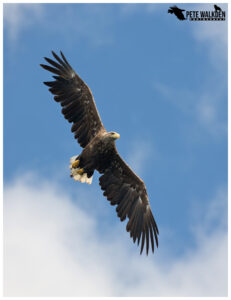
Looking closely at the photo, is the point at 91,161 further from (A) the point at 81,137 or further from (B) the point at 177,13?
(B) the point at 177,13

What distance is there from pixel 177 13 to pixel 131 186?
5.14 metres

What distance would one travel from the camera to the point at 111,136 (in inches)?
667

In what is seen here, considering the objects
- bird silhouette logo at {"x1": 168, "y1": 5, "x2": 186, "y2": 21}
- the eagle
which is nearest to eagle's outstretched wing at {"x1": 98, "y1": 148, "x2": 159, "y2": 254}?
the eagle

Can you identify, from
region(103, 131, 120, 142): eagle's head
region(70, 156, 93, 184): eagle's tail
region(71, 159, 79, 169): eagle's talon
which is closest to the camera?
region(103, 131, 120, 142): eagle's head

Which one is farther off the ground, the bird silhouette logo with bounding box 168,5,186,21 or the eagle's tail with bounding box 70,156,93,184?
the bird silhouette logo with bounding box 168,5,186,21

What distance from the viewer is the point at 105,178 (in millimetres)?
18016

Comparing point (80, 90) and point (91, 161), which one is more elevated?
point (80, 90)

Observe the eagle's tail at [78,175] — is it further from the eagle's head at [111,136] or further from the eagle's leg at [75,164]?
the eagle's head at [111,136]

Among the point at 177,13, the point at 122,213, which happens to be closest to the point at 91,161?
the point at 122,213

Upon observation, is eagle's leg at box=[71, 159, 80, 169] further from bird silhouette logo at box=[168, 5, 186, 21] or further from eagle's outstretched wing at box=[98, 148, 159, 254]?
bird silhouette logo at box=[168, 5, 186, 21]

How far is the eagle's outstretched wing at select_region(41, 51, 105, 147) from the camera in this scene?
685 inches

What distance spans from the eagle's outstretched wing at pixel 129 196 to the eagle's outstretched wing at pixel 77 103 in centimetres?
103

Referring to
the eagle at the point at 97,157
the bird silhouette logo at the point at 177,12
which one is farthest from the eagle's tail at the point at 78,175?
the bird silhouette logo at the point at 177,12

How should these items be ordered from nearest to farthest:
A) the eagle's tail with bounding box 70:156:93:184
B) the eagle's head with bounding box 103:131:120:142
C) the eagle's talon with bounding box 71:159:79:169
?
the eagle's head with bounding box 103:131:120:142 < the eagle's talon with bounding box 71:159:79:169 < the eagle's tail with bounding box 70:156:93:184
